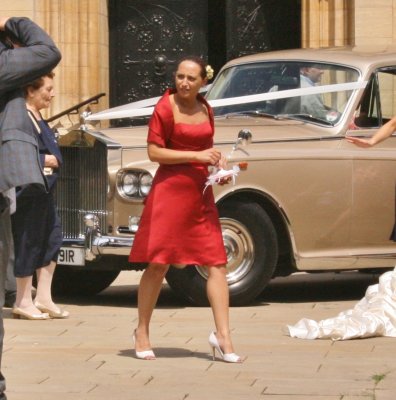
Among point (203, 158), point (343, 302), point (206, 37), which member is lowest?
point (343, 302)

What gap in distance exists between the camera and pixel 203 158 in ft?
29.3

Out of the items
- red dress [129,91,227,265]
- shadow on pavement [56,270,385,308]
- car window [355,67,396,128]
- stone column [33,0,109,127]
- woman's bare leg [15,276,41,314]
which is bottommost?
shadow on pavement [56,270,385,308]

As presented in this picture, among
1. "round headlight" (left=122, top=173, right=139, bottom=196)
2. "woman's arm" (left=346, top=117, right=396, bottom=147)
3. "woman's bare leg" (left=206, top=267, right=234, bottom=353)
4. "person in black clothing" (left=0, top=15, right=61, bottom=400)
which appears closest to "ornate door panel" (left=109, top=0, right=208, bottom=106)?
"round headlight" (left=122, top=173, right=139, bottom=196)

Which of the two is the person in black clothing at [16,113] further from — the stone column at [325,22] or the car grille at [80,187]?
the stone column at [325,22]

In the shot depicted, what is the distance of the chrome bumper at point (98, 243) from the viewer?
1147cm

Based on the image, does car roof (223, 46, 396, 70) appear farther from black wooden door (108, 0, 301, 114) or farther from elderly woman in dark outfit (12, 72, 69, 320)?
black wooden door (108, 0, 301, 114)

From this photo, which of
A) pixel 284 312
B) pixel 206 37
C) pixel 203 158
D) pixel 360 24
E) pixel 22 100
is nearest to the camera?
pixel 22 100

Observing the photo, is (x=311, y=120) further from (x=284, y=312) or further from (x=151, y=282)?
(x=151, y=282)

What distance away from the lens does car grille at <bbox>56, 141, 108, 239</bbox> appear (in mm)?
11711

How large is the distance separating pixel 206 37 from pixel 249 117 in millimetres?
8306

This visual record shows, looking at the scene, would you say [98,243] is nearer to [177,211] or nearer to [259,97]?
[259,97]

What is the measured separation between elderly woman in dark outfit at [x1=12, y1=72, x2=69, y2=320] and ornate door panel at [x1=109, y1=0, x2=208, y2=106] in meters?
9.38

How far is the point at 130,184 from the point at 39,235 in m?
0.75

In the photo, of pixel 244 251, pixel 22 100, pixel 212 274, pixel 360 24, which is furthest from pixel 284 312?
pixel 360 24
